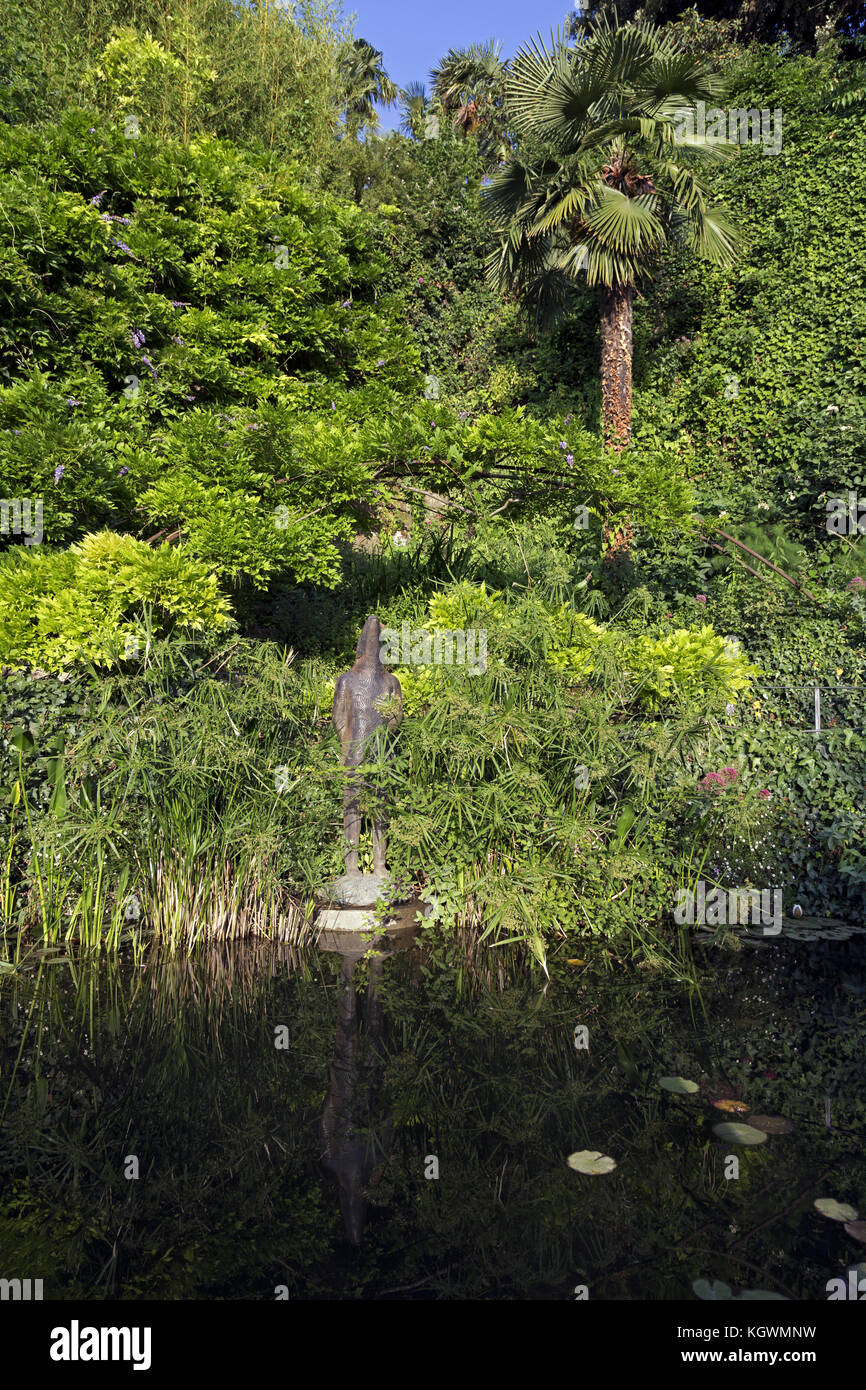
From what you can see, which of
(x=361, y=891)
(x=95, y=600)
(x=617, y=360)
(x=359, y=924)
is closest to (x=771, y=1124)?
(x=359, y=924)

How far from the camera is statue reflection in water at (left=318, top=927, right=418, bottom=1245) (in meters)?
2.46

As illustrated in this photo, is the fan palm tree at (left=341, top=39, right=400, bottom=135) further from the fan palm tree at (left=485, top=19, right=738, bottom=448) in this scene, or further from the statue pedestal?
the statue pedestal

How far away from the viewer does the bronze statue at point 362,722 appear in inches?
197

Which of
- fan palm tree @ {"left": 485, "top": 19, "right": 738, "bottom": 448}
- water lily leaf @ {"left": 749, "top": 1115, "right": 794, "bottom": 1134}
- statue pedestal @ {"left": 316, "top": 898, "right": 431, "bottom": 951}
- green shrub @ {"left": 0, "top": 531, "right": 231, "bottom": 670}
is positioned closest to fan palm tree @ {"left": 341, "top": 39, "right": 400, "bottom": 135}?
fan palm tree @ {"left": 485, "top": 19, "right": 738, "bottom": 448}

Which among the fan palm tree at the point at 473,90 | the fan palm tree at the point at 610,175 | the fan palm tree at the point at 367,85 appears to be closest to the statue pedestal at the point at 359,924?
the fan palm tree at the point at 610,175

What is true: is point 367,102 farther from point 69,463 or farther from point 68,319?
point 69,463

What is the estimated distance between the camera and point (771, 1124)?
2.75 m

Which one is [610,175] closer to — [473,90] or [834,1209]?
[834,1209]

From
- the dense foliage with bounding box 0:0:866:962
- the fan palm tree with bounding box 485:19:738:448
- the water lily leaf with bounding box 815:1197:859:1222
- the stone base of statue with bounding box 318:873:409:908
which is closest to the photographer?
the water lily leaf with bounding box 815:1197:859:1222

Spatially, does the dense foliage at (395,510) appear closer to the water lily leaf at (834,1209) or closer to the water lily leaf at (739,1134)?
the water lily leaf at (739,1134)

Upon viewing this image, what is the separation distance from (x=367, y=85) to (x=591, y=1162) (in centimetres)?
2778

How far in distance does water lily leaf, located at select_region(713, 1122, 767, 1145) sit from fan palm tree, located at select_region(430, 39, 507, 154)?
68.0 ft
